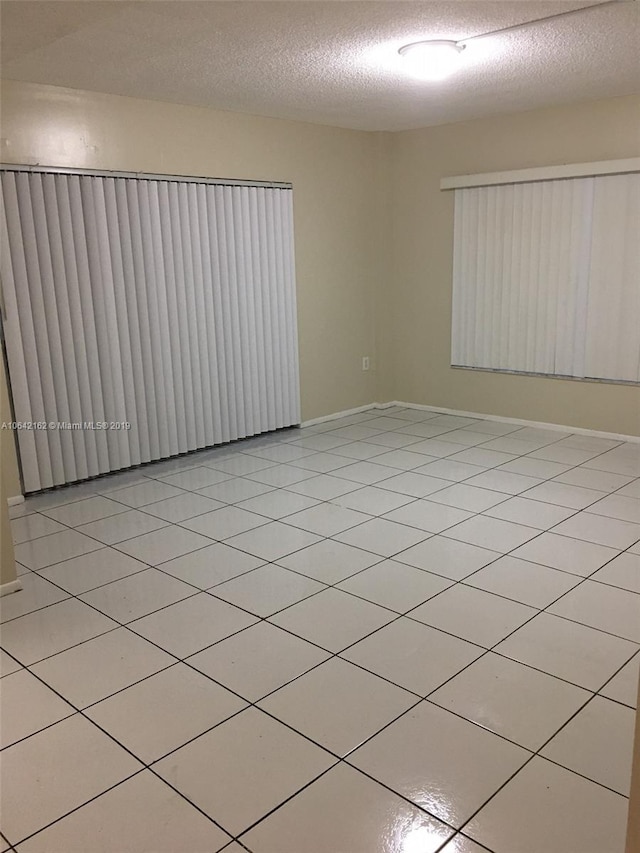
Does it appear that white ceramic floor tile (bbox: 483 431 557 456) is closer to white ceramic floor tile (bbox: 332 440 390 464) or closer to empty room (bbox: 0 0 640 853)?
empty room (bbox: 0 0 640 853)

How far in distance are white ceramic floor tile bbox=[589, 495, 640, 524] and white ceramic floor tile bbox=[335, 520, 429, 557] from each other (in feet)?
3.37

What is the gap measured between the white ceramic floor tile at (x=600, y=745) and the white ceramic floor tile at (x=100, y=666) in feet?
4.38

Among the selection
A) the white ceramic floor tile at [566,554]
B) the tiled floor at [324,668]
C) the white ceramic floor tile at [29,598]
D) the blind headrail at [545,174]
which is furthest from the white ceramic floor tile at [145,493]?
the blind headrail at [545,174]

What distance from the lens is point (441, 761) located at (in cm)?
204

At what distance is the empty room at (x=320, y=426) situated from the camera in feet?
6.65

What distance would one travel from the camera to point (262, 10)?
9.39ft

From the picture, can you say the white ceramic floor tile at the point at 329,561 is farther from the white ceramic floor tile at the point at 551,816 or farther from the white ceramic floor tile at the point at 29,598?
the white ceramic floor tile at the point at 551,816

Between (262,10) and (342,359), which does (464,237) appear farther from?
(262,10)

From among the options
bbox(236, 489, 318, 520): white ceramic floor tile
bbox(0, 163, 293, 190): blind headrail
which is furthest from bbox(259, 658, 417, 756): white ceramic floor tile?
bbox(0, 163, 293, 190): blind headrail

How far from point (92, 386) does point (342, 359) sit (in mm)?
2389

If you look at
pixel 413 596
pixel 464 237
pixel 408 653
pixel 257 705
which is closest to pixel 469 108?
pixel 464 237

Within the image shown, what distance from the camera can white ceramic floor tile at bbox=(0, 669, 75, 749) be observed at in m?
2.22

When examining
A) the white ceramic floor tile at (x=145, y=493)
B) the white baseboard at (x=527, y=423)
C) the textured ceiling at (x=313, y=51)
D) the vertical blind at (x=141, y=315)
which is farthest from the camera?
the white baseboard at (x=527, y=423)

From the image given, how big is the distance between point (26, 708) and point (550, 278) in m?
4.52
